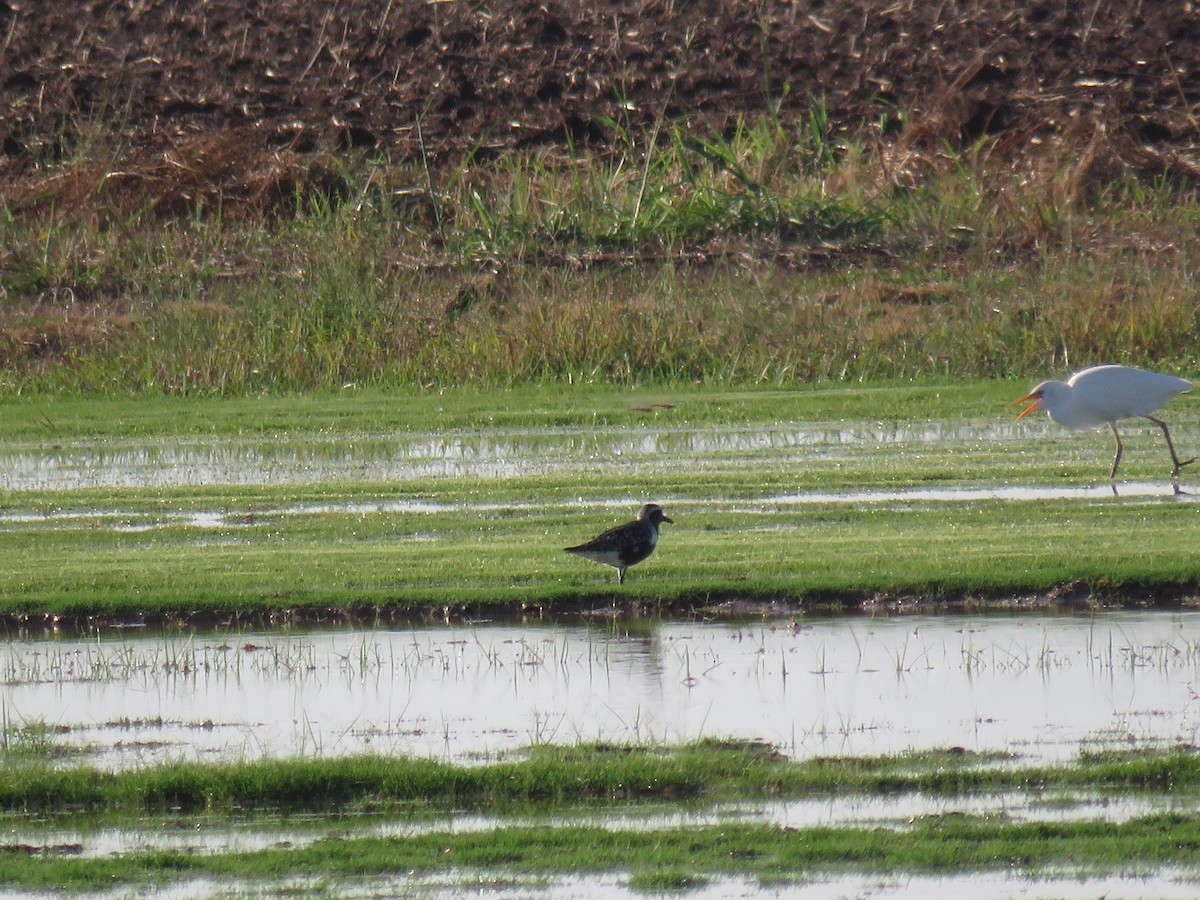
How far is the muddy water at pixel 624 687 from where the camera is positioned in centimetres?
853

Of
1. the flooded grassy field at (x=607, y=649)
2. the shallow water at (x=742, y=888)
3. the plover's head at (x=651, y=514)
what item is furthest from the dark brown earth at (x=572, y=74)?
the shallow water at (x=742, y=888)

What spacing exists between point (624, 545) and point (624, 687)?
193 centimetres

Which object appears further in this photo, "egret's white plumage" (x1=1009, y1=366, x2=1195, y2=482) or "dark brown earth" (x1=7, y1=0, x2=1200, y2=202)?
"dark brown earth" (x1=7, y1=0, x2=1200, y2=202)

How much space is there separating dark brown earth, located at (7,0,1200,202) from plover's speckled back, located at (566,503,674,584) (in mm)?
20092

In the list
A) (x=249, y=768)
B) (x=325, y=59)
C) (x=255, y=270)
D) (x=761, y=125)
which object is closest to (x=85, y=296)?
(x=255, y=270)

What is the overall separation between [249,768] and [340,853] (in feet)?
3.76

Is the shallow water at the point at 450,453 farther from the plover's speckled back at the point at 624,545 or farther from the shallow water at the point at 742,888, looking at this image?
the shallow water at the point at 742,888

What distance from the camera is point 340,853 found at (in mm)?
6773

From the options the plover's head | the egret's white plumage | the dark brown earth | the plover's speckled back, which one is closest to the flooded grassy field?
the plover's speckled back

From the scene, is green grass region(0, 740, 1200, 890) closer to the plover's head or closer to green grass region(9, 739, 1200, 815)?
green grass region(9, 739, 1200, 815)

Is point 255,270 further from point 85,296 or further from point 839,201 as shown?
point 839,201

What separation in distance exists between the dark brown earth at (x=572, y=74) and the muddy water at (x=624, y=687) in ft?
68.6

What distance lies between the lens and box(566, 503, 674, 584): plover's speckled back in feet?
37.7

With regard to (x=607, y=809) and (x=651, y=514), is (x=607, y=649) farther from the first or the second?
(x=607, y=809)
